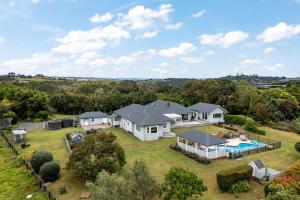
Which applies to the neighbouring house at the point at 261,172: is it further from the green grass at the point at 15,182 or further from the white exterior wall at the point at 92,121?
the white exterior wall at the point at 92,121

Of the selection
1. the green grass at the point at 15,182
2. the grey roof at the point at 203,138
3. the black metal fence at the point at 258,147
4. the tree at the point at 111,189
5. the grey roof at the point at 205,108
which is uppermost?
the grey roof at the point at 205,108

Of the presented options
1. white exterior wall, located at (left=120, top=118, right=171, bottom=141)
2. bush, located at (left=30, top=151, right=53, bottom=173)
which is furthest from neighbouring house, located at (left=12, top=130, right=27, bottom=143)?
white exterior wall, located at (left=120, top=118, right=171, bottom=141)

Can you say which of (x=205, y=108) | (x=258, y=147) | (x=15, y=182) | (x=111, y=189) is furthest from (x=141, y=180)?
(x=205, y=108)

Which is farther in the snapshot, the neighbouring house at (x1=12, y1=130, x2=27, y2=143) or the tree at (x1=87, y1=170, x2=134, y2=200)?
the neighbouring house at (x1=12, y1=130, x2=27, y2=143)

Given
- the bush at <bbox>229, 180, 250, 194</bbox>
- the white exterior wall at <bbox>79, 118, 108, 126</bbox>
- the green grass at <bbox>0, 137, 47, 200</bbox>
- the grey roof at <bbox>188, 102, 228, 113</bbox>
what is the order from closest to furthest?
the bush at <bbox>229, 180, 250, 194</bbox>
the green grass at <bbox>0, 137, 47, 200</bbox>
the white exterior wall at <bbox>79, 118, 108, 126</bbox>
the grey roof at <bbox>188, 102, 228, 113</bbox>

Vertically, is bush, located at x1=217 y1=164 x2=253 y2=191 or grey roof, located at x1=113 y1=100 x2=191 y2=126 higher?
grey roof, located at x1=113 y1=100 x2=191 y2=126

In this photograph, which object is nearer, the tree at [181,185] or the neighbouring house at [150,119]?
the tree at [181,185]

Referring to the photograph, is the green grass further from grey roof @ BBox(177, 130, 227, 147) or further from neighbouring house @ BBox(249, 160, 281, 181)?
neighbouring house @ BBox(249, 160, 281, 181)

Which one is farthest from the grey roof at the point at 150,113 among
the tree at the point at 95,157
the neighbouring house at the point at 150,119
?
the tree at the point at 95,157
